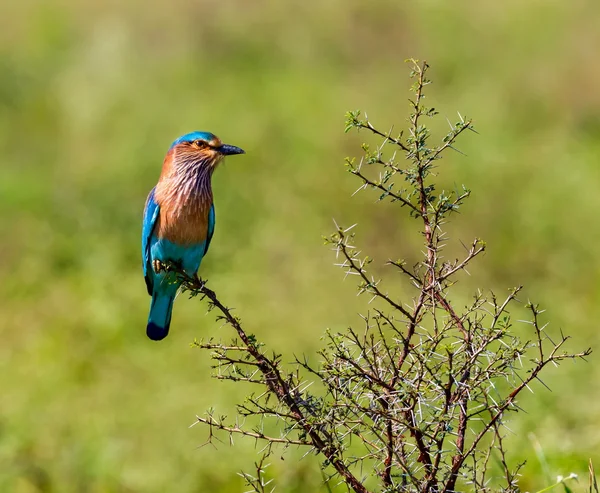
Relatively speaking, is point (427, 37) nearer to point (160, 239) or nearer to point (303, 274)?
point (303, 274)

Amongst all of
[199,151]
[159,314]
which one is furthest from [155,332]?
[199,151]

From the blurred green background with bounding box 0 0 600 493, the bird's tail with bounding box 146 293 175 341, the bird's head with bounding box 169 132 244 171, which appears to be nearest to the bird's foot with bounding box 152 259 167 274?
the bird's tail with bounding box 146 293 175 341

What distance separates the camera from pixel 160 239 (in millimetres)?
3609

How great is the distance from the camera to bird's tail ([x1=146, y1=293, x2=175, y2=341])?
146 inches

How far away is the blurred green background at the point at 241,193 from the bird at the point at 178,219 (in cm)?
109

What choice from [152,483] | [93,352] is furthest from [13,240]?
[152,483]

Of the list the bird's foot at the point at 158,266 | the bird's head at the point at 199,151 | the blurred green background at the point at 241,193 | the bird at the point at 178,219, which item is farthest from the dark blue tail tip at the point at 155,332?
the blurred green background at the point at 241,193

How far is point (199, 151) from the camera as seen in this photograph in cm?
380

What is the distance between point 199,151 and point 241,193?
3.90 m

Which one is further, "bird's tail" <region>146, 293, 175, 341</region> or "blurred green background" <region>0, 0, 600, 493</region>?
"blurred green background" <region>0, 0, 600, 493</region>

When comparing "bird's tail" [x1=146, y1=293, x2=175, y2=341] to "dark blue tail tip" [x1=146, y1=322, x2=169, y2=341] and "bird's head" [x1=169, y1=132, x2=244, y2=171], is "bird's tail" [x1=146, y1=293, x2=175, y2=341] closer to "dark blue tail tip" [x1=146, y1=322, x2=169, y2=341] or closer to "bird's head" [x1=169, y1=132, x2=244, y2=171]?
"dark blue tail tip" [x1=146, y1=322, x2=169, y2=341]

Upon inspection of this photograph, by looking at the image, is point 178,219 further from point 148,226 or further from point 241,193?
point 241,193

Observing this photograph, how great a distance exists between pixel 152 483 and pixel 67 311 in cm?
222

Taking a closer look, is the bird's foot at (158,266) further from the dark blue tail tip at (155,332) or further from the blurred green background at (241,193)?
the blurred green background at (241,193)
